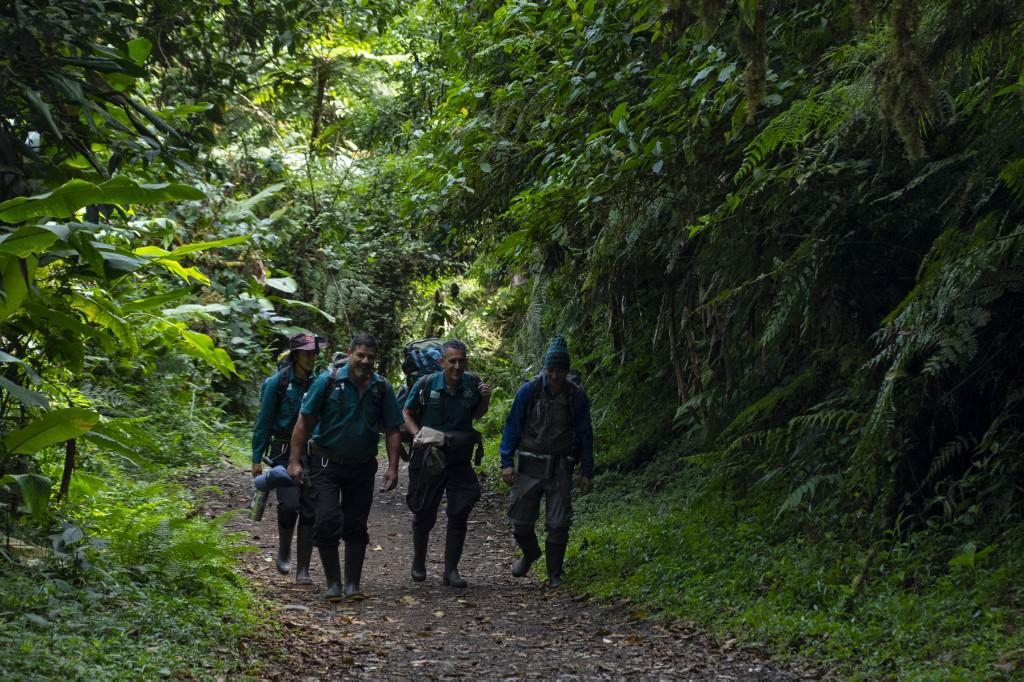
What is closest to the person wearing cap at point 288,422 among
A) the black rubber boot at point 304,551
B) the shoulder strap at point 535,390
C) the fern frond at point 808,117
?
the black rubber boot at point 304,551

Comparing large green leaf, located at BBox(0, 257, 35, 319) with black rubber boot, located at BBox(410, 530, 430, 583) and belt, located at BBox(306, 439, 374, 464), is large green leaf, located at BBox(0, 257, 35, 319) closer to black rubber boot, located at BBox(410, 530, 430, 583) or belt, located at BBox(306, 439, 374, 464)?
belt, located at BBox(306, 439, 374, 464)

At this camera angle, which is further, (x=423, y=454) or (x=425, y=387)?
(x=425, y=387)

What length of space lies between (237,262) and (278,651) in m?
12.4

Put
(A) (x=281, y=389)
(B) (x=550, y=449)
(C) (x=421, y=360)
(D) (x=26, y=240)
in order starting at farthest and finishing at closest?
(C) (x=421, y=360) < (B) (x=550, y=449) < (A) (x=281, y=389) < (D) (x=26, y=240)

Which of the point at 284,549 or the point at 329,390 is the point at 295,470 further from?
the point at 284,549

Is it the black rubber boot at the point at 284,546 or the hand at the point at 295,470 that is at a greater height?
the hand at the point at 295,470

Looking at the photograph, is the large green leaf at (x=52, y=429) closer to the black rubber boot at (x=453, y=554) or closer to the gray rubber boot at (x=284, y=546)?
the gray rubber boot at (x=284, y=546)

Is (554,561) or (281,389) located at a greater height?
(281,389)

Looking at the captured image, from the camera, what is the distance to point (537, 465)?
30.5 feet

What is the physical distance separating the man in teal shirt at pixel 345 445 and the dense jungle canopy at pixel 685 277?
2.88ft

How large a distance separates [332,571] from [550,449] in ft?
7.12

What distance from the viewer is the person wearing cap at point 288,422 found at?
896 cm

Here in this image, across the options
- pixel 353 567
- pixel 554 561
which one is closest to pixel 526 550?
pixel 554 561

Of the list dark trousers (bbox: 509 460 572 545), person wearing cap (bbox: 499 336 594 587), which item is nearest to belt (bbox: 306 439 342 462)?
person wearing cap (bbox: 499 336 594 587)
